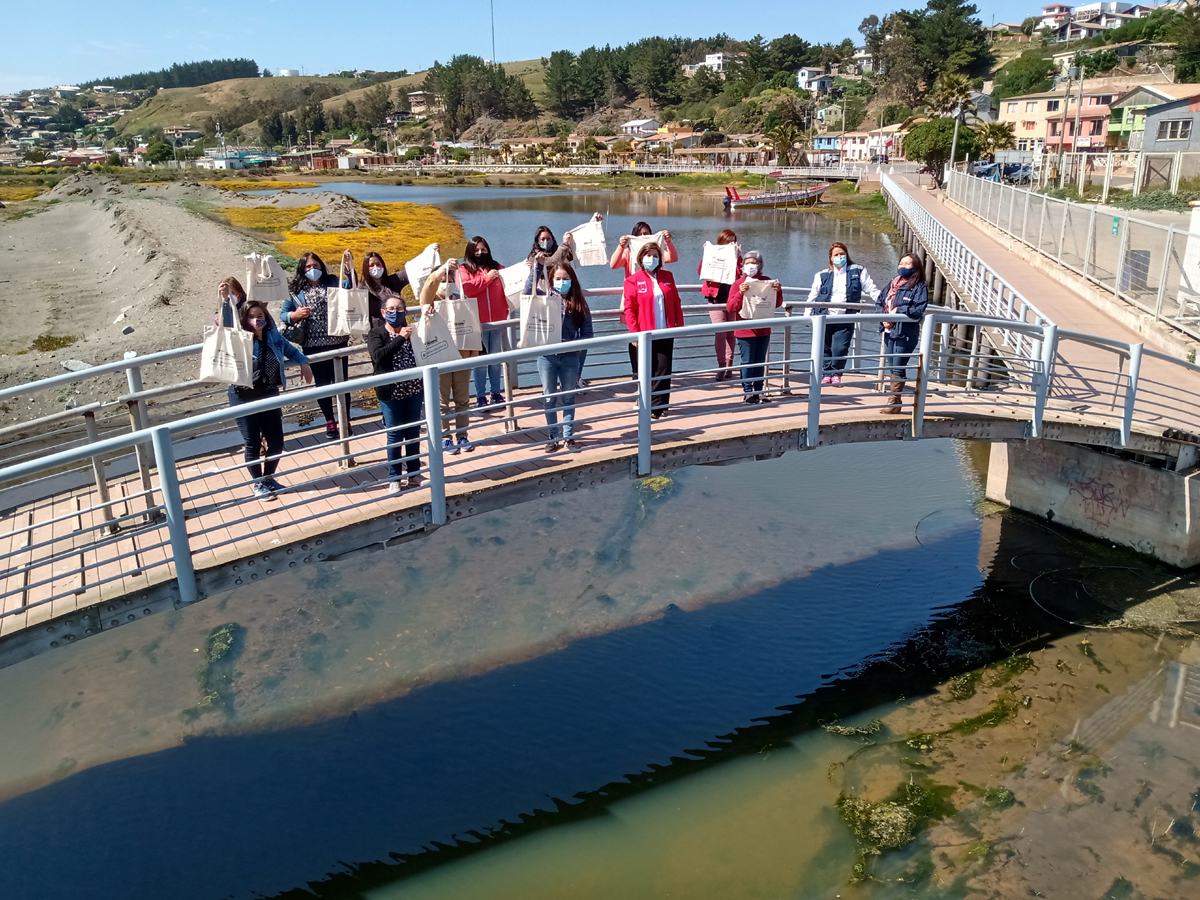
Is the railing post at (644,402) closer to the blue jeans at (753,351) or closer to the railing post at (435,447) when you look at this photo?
the railing post at (435,447)

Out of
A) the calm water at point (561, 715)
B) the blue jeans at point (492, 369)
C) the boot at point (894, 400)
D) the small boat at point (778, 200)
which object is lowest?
the calm water at point (561, 715)

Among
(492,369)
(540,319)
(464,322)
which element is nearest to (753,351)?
(540,319)

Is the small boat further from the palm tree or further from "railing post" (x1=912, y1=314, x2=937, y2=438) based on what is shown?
"railing post" (x1=912, y1=314, x2=937, y2=438)

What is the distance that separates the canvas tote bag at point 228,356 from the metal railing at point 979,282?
7.39m

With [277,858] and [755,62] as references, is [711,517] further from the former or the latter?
[755,62]

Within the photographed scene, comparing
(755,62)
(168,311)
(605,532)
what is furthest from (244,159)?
(605,532)

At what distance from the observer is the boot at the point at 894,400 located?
9.36m

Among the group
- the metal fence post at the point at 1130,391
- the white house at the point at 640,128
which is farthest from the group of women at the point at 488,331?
the white house at the point at 640,128

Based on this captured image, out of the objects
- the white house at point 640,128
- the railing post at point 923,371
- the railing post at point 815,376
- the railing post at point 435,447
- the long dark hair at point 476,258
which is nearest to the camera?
the railing post at point 435,447

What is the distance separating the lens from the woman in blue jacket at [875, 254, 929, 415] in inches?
377

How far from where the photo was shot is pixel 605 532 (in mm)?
12875

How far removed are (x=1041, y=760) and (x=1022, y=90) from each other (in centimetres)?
12176

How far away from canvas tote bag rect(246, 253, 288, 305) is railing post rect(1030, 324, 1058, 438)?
751 centimetres

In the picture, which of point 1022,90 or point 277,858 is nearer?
point 277,858
